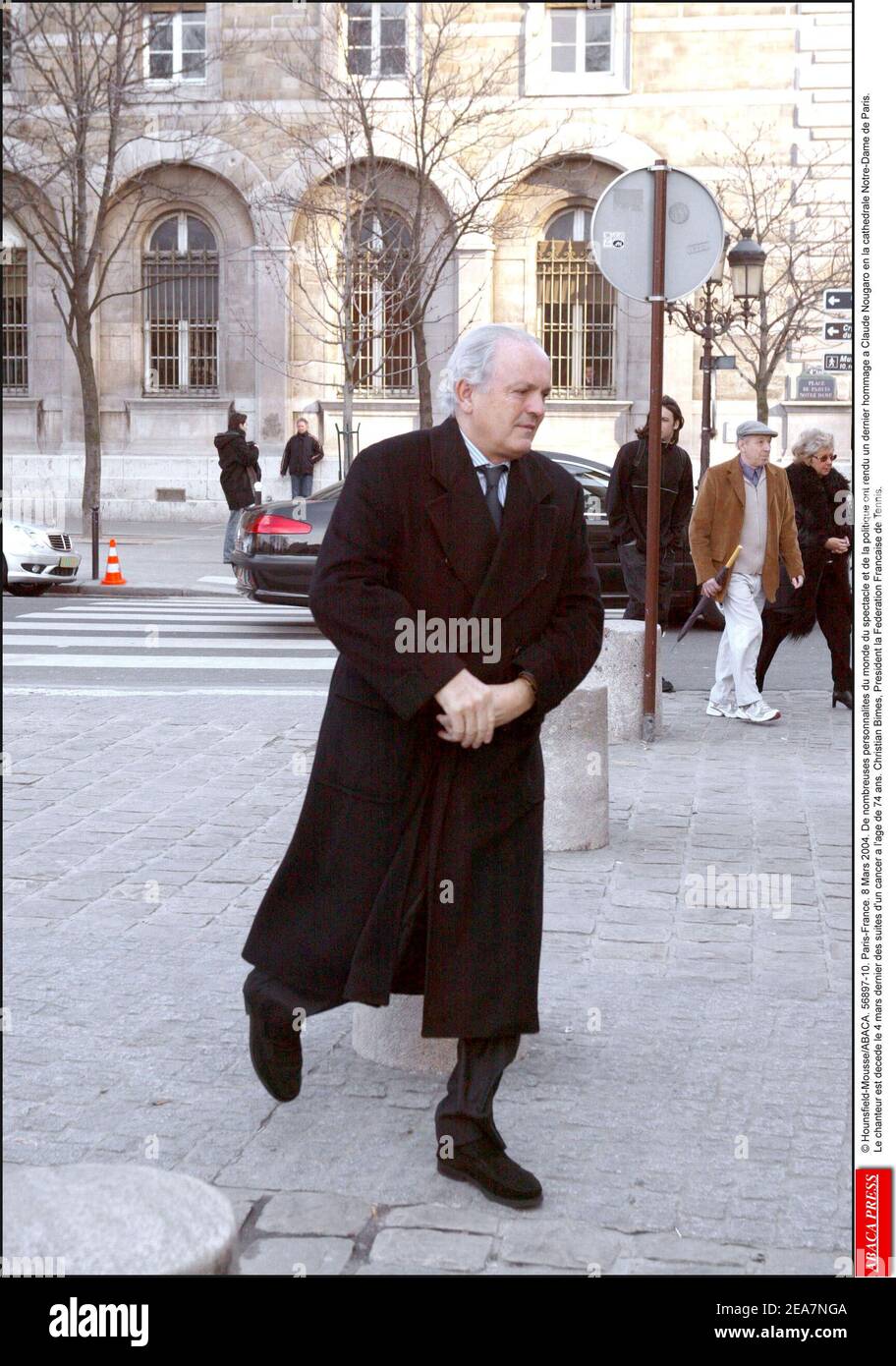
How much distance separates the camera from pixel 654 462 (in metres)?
9.76

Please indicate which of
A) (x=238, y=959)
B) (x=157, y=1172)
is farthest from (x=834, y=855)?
(x=157, y=1172)

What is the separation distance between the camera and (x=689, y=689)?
1203 centimetres

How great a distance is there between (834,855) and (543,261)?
2584 cm

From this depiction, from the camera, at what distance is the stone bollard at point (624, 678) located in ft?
31.4

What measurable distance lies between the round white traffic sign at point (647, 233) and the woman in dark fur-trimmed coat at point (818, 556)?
5.45 feet

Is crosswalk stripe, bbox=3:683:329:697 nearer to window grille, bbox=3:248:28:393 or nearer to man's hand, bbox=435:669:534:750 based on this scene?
man's hand, bbox=435:669:534:750

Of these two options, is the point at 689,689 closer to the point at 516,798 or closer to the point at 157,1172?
the point at 516,798

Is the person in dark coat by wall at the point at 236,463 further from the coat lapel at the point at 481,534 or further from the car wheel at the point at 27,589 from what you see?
the coat lapel at the point at 481,534

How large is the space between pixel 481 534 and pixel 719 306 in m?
24.8

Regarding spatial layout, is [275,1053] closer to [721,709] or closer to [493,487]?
[493,487]

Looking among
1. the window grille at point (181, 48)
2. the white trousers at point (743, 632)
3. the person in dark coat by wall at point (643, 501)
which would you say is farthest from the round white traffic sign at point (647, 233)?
the window grille at point (181, 48)

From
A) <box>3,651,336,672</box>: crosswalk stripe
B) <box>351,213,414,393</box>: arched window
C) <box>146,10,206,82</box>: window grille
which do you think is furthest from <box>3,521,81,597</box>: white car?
<box>146,10,206,82</box>: window grille

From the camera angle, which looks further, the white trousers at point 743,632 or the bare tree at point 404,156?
the bare tree at point 404,156
